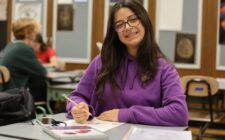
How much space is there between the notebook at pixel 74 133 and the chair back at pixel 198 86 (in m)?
3.09

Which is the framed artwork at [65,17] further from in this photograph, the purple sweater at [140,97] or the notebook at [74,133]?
the notebook at [74,133]

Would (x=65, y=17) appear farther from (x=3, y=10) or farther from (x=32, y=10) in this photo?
(x=3, y=10)

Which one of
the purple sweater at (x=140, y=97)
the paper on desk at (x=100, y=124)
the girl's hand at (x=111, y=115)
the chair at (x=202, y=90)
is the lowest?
the chair at (x=202, y=90)

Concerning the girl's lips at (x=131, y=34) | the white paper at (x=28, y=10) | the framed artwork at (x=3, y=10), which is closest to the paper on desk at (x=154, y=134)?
the girl's lips at (x=131, y=34)

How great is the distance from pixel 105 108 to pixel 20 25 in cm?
274

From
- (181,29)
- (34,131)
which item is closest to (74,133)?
(34,131)

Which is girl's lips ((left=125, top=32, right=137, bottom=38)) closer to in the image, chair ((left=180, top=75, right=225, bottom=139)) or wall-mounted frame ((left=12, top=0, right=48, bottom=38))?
chair ((left=180, top=75, right=225, bottom=139))

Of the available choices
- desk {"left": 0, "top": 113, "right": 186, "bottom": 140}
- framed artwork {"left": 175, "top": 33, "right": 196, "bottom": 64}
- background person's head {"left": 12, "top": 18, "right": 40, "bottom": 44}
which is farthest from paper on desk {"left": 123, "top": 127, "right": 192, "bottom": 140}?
framed artwork {"left": 175, "top": 33, "right": 196, "bottom": 64}

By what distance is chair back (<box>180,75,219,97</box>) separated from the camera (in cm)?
467

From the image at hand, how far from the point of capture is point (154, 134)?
70.2 inches

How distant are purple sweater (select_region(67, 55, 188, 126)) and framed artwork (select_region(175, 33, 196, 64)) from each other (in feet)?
14.3

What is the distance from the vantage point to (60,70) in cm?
648

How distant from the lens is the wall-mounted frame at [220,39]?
248 inches

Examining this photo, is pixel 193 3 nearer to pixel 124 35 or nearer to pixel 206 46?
pixel 206 46
